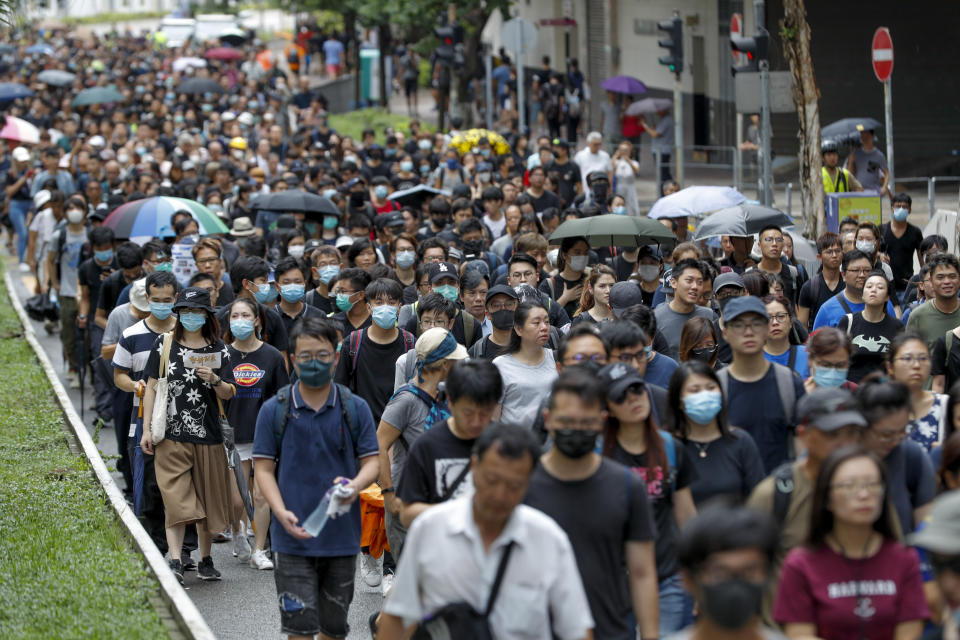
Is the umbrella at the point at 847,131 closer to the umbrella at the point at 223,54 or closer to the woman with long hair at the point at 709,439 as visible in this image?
the woman with long hair at the point at 709,439

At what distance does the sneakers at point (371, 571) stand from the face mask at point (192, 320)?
1.64 m

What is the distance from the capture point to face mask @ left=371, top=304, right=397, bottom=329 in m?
9.16

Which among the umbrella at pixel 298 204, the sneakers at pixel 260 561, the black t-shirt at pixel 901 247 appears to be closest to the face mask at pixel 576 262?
the sneakers at pixel 260 561

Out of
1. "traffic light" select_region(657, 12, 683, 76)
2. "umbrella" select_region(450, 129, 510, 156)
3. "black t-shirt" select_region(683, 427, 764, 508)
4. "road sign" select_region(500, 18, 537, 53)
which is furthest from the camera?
"road sign" select_region(500, 18, 537, 53)

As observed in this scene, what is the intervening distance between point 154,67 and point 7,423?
43.2 metres

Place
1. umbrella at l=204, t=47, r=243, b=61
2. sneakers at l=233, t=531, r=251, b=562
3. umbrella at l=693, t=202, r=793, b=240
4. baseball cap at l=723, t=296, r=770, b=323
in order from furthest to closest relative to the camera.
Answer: umbrella at l=204, t=47, r=243, b=61
umbrella at l=693, t=202, r=793, b=240
sneakers at l=233, t=531, r=251, b=562
baseball cap at l=723, t=296, r=770, b=323

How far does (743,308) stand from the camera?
7.15 m

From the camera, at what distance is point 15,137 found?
26.6 m

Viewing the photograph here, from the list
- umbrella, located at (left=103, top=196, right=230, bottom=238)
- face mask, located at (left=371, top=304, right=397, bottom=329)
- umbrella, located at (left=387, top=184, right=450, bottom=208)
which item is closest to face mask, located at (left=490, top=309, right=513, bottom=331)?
face mask, located at (left=371, top=304, right=397, bottom=329)

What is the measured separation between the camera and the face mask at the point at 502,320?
350 inches

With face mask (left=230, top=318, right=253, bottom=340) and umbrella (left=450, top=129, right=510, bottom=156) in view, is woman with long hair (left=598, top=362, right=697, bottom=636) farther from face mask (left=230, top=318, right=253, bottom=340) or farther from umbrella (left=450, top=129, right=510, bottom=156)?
umbrella (left=450, top=129, right=510, bottom=156)

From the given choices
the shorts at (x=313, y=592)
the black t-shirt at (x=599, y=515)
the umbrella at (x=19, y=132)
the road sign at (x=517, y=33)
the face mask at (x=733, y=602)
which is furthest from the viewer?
the umbrella at (x=19, y=132)

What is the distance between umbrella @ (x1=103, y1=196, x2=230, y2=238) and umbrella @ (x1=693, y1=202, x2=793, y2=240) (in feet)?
15.1

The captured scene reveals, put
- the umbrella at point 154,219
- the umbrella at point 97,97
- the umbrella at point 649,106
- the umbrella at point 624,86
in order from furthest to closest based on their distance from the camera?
the umbrella at point 97,97 < the umbrella at point 624,86 < the umbrella at point 649,106 < the umbrella at point 154,219
